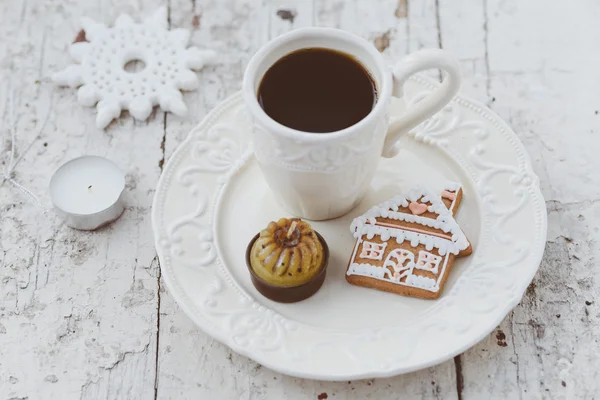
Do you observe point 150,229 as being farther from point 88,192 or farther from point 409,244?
point 409,244

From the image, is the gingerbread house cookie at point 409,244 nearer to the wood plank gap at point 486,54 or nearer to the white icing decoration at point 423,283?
the white icing decoration at point 423,283

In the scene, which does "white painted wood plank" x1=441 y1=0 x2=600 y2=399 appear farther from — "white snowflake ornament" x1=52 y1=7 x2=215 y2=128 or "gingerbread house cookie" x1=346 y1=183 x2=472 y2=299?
"white snowflake ornament" x1=52 y1=7 x2=215 y2=128

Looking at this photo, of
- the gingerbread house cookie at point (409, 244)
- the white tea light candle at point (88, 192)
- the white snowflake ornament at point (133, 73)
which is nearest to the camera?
the gingerbread house cookie at point (409, 244)

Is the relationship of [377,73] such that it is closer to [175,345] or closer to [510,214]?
[510,214]

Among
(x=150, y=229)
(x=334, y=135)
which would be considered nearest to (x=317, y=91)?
(x=334, y=135)

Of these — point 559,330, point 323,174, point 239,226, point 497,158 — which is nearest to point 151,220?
point 239,226

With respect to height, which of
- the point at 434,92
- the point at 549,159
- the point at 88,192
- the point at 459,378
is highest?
the point at 434,92

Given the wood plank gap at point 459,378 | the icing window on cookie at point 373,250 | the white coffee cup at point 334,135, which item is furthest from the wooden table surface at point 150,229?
the white coffee cup at point 334,135
